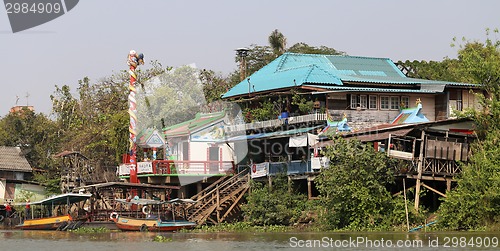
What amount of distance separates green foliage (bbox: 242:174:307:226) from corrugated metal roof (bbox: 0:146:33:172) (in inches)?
861

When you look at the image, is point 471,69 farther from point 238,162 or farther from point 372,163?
point 238,162

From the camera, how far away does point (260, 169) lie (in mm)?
40094

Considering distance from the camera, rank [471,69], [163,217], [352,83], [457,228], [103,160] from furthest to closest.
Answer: [103,160] → [352,83] → [163,217] → [471,69] → [457,228]

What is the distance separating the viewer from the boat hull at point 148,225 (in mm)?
36812

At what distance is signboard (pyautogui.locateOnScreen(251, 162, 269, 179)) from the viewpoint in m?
39.7

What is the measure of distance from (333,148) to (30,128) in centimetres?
3261

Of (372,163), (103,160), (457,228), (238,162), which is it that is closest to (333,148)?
(372,163)

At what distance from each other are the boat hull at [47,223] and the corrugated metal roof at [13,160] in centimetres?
1395

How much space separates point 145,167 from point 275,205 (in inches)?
318

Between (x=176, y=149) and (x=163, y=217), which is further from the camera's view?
(x=176, y=149)

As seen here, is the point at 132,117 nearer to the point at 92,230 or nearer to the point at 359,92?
the point at 92,230

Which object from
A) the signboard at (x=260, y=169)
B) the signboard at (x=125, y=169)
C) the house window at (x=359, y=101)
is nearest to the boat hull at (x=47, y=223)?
the signboard at (x=125, y=169)

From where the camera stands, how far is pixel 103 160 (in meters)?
→ 53.8

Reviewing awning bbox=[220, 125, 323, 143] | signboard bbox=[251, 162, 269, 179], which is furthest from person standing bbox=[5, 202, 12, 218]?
signboard bbox=[251, 162, 269, 179]
